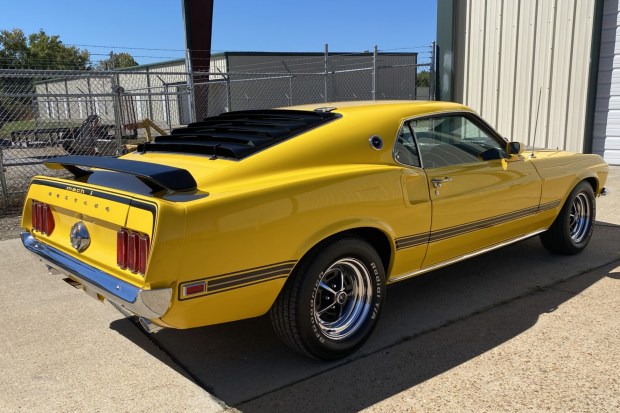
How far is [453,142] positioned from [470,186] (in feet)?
1.43

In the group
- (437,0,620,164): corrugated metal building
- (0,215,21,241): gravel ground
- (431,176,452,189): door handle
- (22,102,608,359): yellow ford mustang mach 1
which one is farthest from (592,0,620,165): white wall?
(0,215,21,241): gravel ground

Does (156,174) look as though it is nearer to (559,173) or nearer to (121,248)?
(121,248)

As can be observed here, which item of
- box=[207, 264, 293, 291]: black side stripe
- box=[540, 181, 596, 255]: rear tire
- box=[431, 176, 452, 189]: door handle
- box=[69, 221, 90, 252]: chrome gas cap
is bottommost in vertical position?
box=[540, 181, 596, 255]: rear tire

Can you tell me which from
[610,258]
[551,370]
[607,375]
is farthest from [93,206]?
[610,258]

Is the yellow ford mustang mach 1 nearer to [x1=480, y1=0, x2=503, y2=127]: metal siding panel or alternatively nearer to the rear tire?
the rear tire

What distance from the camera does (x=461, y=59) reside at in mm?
11750

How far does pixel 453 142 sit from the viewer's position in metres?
4.22

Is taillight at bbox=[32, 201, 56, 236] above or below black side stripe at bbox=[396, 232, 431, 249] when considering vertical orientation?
above

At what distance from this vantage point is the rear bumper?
8.39 feet

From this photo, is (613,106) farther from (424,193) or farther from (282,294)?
(282,294)

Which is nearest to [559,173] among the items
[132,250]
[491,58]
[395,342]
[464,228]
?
[464,228]

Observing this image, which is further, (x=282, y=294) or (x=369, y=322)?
(x=369, y=322)

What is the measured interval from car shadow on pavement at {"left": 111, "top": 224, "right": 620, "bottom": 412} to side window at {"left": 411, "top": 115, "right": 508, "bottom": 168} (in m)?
1.10

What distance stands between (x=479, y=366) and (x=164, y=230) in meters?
1.99
